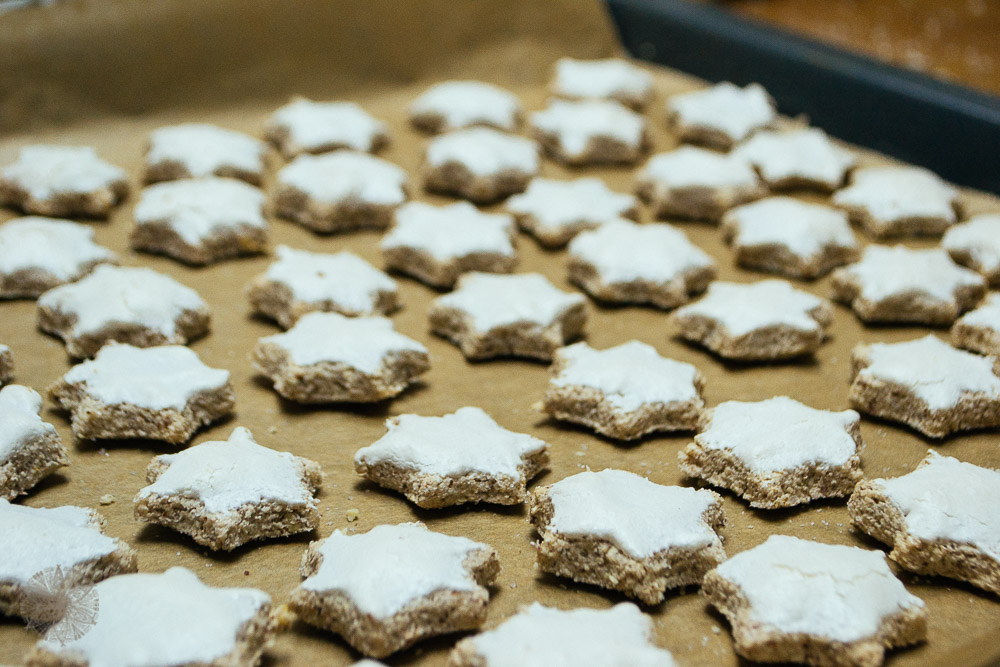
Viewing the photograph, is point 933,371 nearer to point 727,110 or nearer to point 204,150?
point 727,110

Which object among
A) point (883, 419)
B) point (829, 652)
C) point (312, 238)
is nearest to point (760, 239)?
point (883, 419)

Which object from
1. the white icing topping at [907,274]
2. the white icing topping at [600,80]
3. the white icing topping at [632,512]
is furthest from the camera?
the white icing topping at [600,80]

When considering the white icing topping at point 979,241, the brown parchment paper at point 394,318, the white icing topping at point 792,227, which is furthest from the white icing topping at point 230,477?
the white icing topping at point 979,241

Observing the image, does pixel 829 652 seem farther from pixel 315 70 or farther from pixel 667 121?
pixel 315 70

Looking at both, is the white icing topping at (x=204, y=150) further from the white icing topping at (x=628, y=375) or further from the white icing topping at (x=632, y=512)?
the white icing topping at (x=632, y=512)

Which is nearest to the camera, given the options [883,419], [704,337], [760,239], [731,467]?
[731,467]

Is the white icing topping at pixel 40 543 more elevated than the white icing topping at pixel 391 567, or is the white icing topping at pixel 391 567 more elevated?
the white icing topping at pixel 391 567

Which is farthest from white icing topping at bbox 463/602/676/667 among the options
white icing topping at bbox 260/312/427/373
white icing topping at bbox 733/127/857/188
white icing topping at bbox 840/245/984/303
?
white icing topping at bbox 733/127/857/188
